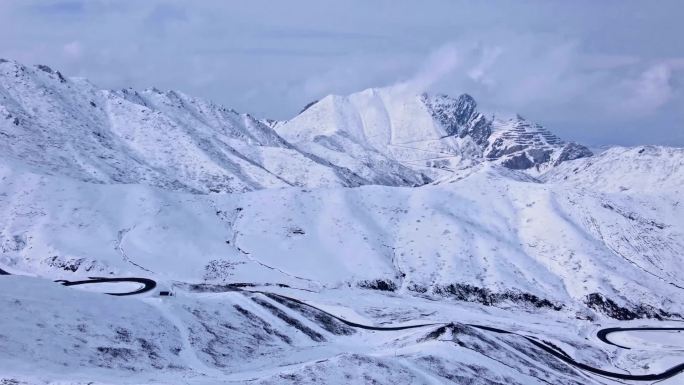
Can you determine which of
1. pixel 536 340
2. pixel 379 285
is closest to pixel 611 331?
pixel 536 340

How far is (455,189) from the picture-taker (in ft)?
650

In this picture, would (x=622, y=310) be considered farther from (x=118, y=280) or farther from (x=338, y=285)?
(x=118, y=280)

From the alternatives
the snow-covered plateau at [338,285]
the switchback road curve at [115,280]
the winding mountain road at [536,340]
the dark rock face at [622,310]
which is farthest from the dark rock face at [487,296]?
the switchback road curve at [115,280]

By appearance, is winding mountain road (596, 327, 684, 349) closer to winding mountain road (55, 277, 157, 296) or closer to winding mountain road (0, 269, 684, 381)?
winding mountain road (0, 269, 684, 381)

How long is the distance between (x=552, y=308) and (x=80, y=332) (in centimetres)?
9515

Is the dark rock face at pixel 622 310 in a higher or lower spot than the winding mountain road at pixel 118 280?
higher

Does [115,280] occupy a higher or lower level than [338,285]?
lower

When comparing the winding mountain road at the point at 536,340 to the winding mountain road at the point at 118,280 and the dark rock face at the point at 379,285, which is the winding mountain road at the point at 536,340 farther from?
the dark rock face at the point at 379,285

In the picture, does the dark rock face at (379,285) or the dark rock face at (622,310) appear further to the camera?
the dark rock face at (379,285)

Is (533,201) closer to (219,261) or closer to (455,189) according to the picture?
(455,189)

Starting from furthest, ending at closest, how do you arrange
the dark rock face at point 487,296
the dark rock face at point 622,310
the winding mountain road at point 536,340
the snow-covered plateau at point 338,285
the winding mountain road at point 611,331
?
1. the dark rock face at point 487,296
2. the dark rock face at point 622,310
3. the winding mountain road at point 611,331
4. the winding mountain road at point 536,340
5. the snow-covered plateau at point 338,285

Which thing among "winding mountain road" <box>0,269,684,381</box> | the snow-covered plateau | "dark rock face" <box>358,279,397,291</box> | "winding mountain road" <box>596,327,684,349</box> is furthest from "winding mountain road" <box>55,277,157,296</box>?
"winding mountain road" <box>596,327,684,349</box>

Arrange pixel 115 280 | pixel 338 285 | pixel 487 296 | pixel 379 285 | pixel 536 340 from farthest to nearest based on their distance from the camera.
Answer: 1. pixel 379 285
2. pixel 338 285
3. pixel 487 296
4. pixel 115 280
5. pixel 536 340

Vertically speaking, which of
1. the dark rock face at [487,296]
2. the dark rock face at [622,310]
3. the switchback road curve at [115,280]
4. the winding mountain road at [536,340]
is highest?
the dark rock face at [622,310]
